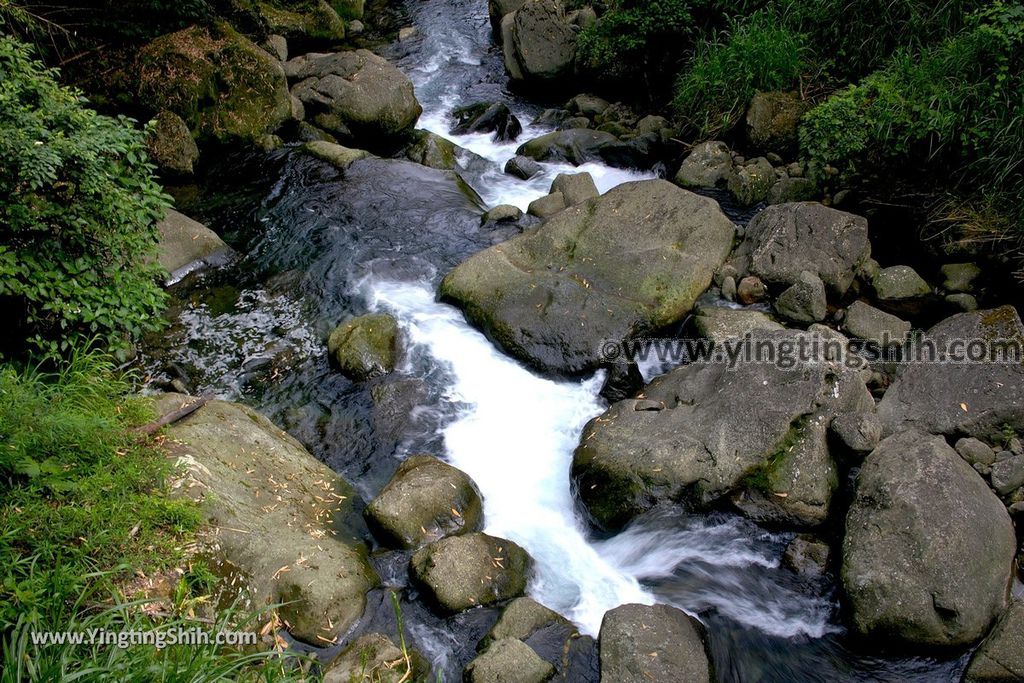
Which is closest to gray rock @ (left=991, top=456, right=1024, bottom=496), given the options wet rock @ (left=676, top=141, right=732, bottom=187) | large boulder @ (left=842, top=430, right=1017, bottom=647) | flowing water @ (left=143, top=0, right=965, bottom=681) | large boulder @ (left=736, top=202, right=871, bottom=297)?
large boulder @ (left=842, top=430, right=1017, bottom=647)

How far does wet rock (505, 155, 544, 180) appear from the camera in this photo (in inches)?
446

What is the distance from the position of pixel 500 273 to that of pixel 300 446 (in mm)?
3060

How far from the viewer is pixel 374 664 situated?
4309 mm

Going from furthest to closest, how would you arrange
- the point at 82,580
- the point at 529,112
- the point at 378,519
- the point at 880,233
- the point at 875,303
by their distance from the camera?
1. the point at 529,112
2. the point at 880,233
3. the point at 875,303
4. the point at 378,519
5. the point at 82,580

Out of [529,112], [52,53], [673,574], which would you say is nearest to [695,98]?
[529,112]

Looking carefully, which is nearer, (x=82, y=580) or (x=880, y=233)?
(x=82, y=580)

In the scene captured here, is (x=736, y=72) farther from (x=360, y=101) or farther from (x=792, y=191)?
(x=360, y=101)

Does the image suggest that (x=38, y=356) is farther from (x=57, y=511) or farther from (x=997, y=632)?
(x=997, y=632)

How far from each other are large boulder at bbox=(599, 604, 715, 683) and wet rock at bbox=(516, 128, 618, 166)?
8.18m

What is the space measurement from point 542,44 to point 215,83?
6.32 meters

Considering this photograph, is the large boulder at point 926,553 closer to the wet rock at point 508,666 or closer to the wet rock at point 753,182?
the wet rock at point 508,666

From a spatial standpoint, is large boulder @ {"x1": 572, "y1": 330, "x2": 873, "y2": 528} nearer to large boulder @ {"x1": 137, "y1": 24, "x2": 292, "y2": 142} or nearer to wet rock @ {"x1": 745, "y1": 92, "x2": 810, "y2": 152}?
wet rock @ {"x1": 745, "y1": 92, "x2": 810, "y2": 152}

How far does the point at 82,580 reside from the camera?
12.3 feet

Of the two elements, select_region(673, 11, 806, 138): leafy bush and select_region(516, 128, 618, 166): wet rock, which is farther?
select_region(516, 128, 618, 166): wet rock
